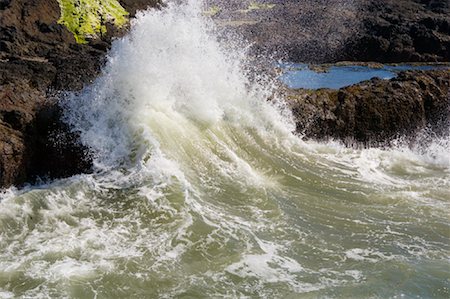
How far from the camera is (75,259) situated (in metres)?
6.57

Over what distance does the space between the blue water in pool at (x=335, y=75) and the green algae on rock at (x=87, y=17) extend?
11.4m

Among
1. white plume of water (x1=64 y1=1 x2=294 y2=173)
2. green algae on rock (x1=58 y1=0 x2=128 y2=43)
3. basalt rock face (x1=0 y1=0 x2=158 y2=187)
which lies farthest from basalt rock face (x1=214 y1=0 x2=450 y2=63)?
white plume of water (x1=64 y1=1 x2=294 y2=173)

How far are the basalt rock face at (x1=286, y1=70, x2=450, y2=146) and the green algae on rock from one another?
18470 mm

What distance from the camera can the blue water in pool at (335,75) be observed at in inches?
891

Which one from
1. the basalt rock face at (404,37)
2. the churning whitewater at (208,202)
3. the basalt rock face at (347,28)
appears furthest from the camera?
the basalt rock face at (347,28)

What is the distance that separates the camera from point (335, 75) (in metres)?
27.6

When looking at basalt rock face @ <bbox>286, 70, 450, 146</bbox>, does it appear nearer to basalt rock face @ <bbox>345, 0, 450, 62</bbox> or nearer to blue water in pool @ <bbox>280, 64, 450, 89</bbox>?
blue water in pool @ <bbox>280, 64, 450, 89</bbox>

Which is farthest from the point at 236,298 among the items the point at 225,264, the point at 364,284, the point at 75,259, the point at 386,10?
the point at 386,10

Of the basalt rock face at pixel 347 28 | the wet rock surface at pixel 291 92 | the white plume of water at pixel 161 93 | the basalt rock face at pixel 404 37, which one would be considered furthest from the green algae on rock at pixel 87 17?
the basalt rock face at pixel 404 37

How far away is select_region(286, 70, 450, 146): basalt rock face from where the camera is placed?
40.4 feet

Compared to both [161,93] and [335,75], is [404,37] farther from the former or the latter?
[161,93]

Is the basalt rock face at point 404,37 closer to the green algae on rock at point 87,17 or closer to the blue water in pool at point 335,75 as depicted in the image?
the blue water in pool at point 335,75

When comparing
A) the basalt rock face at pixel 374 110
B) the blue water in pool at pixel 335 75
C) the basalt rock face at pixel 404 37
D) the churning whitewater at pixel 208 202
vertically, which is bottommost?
the churning whitewater at pixel 208 202

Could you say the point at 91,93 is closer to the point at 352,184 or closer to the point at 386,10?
the point at 352,184
